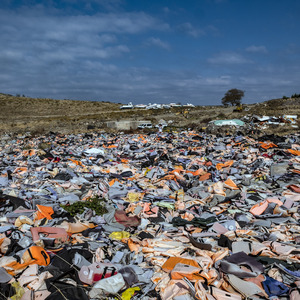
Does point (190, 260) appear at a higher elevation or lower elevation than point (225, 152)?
lower

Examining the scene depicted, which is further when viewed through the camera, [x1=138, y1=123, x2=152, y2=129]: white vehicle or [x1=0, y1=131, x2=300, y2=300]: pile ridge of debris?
[x1=138, y1=123, x2=152, y2=129]: white vehicle

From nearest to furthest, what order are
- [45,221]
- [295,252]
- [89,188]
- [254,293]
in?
[254,293] < [295,252] < [45,221] < [89,188]

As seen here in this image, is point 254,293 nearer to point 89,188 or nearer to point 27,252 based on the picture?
point 27,252

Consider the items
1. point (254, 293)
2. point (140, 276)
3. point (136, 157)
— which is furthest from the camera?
point (136, 157)

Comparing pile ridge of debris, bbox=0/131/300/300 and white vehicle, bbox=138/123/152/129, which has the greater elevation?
white vehicle, bbox=138/123/152/129

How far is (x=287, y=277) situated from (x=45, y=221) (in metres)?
4.43

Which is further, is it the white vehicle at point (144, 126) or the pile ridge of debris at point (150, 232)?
the white vehicle at point (144, 126)

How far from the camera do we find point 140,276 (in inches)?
145

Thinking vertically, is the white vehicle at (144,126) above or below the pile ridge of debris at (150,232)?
above

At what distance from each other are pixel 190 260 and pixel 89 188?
178 inches

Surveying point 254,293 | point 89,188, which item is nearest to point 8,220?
point 89,188

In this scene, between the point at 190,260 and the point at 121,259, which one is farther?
the point at 121,259

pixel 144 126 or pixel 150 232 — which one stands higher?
pixel 144 126

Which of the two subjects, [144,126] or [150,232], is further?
[144,126]
